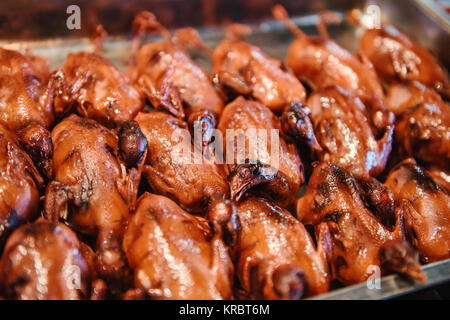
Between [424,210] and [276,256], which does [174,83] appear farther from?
[424,210]

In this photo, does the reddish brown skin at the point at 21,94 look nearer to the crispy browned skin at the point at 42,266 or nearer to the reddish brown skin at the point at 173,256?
the crispy browned skin at the point at 42,266

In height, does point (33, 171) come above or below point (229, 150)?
below

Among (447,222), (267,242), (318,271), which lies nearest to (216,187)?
(267,242)

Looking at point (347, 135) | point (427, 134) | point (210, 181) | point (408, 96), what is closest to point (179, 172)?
point (210, 181)

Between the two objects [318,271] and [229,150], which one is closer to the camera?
[318,271]

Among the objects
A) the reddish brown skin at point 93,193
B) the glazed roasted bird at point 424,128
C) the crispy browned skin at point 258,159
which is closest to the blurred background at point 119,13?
the crispy browned skin at point 258,159
